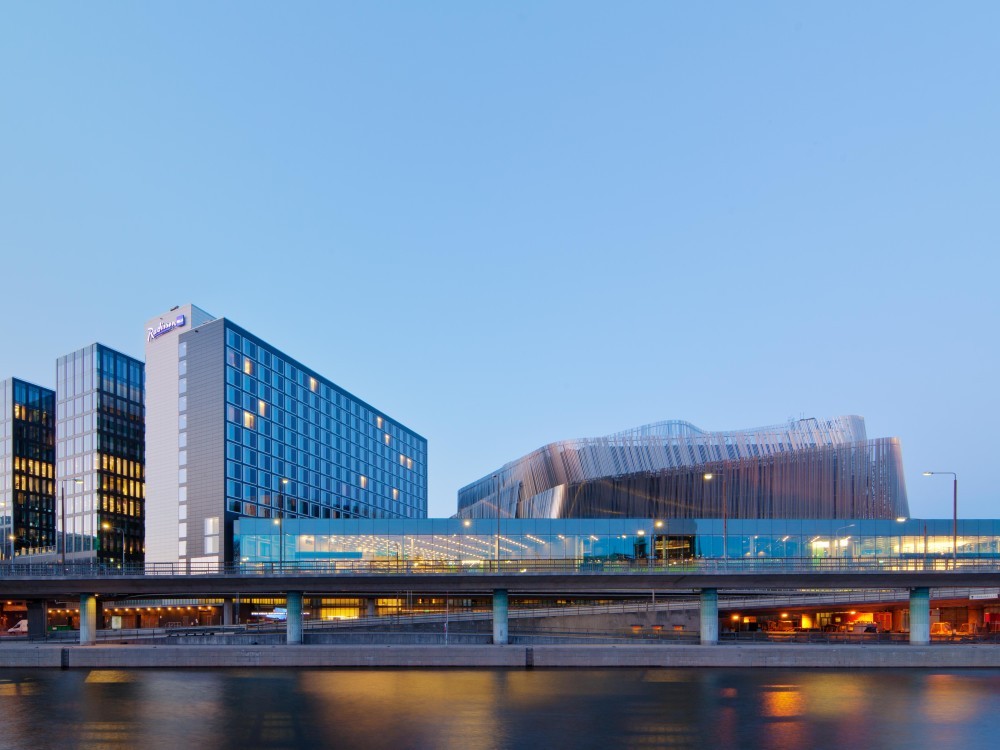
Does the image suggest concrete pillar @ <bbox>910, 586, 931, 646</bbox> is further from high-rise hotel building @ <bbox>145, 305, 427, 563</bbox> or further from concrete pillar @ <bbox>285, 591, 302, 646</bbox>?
high-rise hotel building @ <bbox>145, 305, 427, 563</bbox>

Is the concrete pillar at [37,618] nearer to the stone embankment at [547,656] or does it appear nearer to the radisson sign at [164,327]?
the stone embankment at [547,656]

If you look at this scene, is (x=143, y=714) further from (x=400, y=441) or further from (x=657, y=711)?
(x=400, y=441)

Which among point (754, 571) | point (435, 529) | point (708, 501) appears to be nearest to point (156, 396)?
point (435, 529)

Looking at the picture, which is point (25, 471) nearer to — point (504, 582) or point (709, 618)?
point (504, 582)

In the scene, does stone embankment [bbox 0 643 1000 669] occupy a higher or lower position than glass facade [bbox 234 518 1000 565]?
lower

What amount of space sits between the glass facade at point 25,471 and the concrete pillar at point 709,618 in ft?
394

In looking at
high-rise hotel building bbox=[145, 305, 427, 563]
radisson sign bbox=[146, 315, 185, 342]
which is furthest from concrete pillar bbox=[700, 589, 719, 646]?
radisson sign bbox=[146, 315, 185, 342]

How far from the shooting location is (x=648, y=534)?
300 feet

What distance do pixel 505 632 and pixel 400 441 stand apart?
11312 cm

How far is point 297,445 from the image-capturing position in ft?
415

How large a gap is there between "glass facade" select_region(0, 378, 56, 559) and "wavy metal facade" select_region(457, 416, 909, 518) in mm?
91878

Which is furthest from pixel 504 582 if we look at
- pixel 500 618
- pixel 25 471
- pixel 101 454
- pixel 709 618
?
pixel 25 471

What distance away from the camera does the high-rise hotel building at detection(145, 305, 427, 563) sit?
106 m

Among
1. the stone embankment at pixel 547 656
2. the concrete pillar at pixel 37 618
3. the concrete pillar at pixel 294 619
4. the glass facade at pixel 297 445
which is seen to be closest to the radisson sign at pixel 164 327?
the glass facade at pixel 297 445
